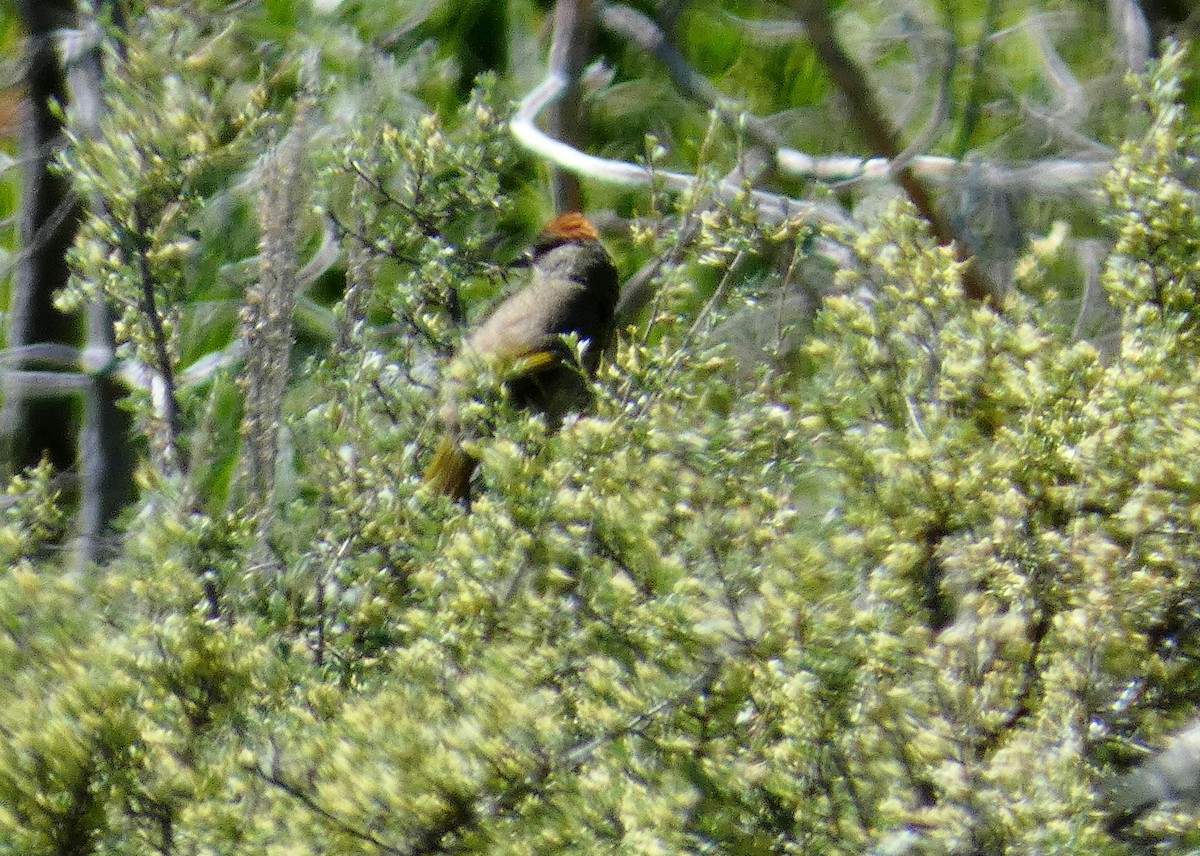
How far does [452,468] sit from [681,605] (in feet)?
3.86

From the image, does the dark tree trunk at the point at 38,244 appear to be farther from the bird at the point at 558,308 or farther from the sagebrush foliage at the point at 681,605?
the sagebrush foliage at the point at 681,605

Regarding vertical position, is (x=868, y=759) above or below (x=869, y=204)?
above

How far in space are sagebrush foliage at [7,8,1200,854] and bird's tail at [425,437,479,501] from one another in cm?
34

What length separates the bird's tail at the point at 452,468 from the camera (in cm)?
259

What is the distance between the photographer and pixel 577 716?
1.64 meters

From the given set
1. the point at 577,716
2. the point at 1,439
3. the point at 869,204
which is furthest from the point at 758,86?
the point at 577,716

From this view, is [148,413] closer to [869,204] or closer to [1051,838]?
[1051,838]

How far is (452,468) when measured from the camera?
268 centimetres

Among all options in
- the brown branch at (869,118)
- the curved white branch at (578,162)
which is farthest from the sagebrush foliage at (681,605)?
the curved white branch at (578,162)

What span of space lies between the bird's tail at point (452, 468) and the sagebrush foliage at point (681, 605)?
13.4 inches

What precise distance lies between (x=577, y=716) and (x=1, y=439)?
3198mm

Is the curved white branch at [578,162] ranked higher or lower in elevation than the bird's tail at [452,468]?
higher

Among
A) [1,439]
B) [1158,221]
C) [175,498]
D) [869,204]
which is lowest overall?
[1,439]

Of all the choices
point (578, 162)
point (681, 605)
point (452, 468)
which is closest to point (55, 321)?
point (578, 162)
